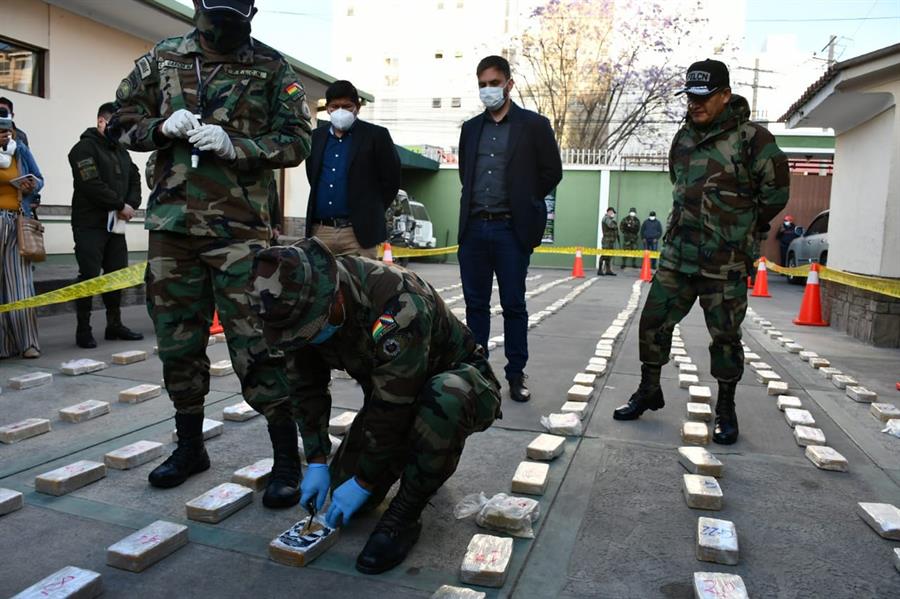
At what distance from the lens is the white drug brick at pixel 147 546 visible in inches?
88.7

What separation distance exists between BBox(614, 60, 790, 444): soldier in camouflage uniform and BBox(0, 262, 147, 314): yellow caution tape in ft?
11.2

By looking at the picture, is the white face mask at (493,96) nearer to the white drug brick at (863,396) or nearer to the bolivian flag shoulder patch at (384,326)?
the bolivian flag shoulder patch at (384,326)

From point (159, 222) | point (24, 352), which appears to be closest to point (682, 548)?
point (159, 222)

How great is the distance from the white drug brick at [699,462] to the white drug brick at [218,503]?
2008 millimetres

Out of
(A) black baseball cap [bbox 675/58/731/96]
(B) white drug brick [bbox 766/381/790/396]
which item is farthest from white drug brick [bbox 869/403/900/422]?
(A) black baseball cap [bbox 675/58/731/96]

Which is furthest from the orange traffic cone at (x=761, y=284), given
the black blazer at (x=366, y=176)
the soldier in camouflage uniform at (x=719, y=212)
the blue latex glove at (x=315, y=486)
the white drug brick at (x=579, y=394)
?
the blue latex glove at (x=315, y=486)

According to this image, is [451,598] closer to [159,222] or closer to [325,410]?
[325,410]

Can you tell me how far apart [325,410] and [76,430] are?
1.95 metres

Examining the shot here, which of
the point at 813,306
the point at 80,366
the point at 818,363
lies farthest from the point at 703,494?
the point at 813,306

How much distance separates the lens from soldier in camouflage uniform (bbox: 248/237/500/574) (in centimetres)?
197

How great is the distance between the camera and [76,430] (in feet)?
12.2

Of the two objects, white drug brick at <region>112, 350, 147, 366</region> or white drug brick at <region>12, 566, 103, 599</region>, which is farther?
white drug brick at <region>112, 350, 147, 366</region>

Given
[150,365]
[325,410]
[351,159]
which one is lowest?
[150,365]

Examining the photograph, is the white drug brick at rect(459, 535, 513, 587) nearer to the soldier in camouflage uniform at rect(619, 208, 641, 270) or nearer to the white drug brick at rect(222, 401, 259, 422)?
the white drug brick at rect(222, 401, 259, 422)
